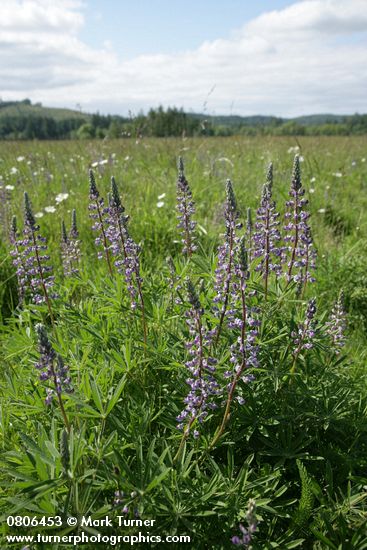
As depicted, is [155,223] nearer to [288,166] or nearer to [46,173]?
[46,173]

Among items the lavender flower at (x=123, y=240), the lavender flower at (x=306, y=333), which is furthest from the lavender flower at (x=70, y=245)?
the lavender flower at (x=306, y=333)

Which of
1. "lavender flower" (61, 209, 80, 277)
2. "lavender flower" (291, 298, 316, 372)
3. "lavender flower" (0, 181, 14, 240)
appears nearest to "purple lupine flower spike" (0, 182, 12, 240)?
"lavender flower" (0, 181, 14, 240)

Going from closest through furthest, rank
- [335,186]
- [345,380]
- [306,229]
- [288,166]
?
1. [306,229]
2. [345,380]
3. [335,186]
4. [288,166]

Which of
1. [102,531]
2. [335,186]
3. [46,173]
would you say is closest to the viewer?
[102,531]

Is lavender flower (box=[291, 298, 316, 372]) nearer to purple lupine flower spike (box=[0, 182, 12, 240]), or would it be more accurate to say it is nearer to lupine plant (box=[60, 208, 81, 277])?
lupine plant (box=[60, 208, 81, 277])

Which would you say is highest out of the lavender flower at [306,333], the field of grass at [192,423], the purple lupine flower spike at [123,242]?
the purple lupine flower spike at [123,242]

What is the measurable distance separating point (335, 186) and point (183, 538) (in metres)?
7.82

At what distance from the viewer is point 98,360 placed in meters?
2.89

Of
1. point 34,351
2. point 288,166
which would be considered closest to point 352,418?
point 34,351

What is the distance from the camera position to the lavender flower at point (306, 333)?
7.77 ft

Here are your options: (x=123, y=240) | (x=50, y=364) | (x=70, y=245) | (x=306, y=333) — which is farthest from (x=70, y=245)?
(x=306, y=333)

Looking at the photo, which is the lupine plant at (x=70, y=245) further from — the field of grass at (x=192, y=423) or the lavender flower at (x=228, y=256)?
the lavender flower at (x=228, y=256)

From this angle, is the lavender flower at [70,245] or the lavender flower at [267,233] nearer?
the lavender flower at [267,233]

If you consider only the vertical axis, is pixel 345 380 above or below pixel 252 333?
below
